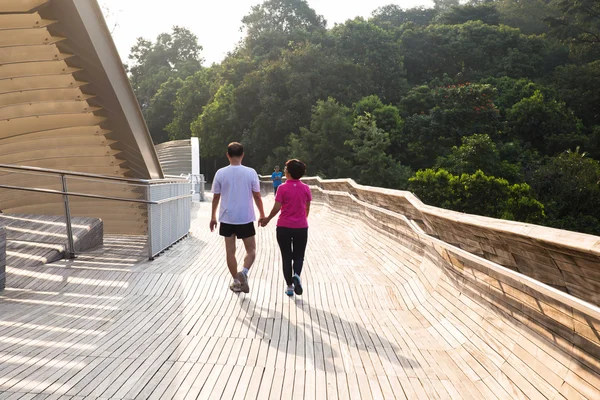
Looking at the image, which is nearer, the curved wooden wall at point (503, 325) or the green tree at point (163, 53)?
the curved wooden wall at point (503, 325)

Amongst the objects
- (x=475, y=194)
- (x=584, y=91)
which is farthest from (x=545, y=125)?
(x=475, y=194)

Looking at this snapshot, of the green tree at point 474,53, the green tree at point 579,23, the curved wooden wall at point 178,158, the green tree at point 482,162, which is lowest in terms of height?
the curved wooden wall at point 178,158

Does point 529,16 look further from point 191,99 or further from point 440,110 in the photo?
point 191,99

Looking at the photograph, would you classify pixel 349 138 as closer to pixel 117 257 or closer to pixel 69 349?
pixel 117 257

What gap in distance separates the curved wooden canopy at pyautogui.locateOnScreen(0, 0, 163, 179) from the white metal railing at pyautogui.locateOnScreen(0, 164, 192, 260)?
68.2 inches

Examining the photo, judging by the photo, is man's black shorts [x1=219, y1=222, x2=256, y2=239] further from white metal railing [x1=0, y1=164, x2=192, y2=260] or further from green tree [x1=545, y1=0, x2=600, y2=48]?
green tree [x1=545, y1=0, x2=600, y2=48]

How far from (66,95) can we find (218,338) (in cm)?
818

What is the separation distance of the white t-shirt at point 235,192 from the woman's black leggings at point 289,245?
16.3 inches

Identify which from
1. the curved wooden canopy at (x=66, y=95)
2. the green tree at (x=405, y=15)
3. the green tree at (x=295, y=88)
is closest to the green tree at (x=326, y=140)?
the green tree at (x=295, y=88)

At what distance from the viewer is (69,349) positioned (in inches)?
163

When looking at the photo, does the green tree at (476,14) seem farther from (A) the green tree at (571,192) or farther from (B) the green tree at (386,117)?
(A) the green tree at (571,192)

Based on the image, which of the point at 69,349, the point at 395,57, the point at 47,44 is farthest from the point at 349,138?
the point at 69,349

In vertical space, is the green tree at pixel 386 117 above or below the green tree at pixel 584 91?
below

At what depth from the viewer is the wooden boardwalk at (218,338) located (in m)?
3.54
